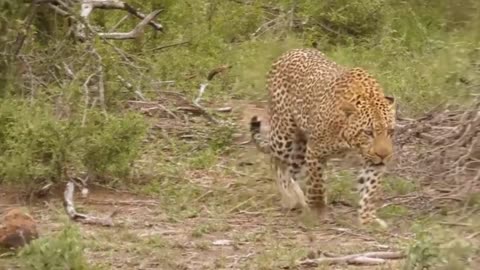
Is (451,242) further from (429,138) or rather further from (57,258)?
(429,138)

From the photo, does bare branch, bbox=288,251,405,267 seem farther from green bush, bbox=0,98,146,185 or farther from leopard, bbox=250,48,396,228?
green bush, bbox=0,98,146,185

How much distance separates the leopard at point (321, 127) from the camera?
8273 millimetres

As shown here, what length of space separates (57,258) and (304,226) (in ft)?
7.67

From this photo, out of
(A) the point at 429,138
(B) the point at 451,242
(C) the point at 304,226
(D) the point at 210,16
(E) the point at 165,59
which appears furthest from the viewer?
(D) the point at 210,16

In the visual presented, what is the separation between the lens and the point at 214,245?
25.5 ft

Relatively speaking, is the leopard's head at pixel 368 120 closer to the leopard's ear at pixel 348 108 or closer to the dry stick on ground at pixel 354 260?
the leopard's ear at pixel 348 108

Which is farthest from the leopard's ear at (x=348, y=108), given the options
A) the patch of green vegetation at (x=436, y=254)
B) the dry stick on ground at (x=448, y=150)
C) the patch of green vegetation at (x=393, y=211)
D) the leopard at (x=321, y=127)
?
the patch of green vegetation at (x=436, y=254)

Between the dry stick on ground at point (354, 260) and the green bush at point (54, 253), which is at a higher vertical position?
the green bush at point (54, 253)

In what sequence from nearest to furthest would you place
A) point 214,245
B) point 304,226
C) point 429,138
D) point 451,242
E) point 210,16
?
point 451,242, point 214,245, point 304,226, point 429,138, point 210,16

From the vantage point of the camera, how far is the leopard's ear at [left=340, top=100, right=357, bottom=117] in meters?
8.35

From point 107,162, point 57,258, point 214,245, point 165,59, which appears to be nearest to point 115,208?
point 107,162

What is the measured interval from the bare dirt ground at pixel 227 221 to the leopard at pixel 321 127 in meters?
0.18

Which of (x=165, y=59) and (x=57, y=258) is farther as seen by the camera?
(x=165, y=59)

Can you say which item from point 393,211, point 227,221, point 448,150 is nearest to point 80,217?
point 227,221
